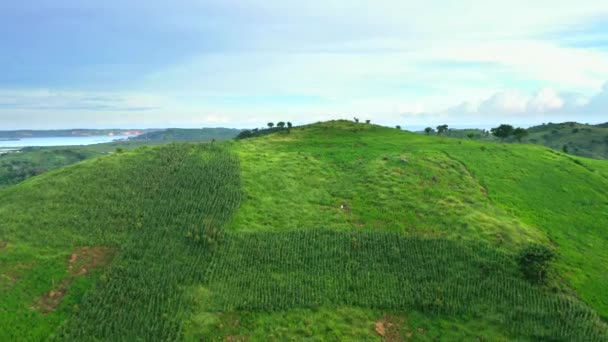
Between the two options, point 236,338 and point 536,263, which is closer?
point 236,338

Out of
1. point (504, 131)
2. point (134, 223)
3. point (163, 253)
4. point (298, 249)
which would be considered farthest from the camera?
point (504, 131)

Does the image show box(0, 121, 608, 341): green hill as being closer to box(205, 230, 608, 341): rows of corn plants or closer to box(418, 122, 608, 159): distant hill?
box(205, 230, 608, 341): rows of corn plants

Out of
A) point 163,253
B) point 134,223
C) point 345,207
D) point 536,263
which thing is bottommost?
point 163,253

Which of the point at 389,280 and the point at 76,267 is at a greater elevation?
the point at 76,267

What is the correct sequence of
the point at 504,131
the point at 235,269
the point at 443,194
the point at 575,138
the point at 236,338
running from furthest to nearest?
the point at 575,138
the point at 504,131
the point at 443,194
the point at 235,269
the point at 236,338

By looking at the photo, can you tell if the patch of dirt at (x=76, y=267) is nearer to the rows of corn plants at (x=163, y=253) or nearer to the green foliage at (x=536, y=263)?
the rows of corn plants at (x=163, y=253)

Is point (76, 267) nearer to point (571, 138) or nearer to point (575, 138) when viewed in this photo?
point (575, 138)

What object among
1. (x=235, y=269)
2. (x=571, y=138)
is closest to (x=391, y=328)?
(x=235, y=269)
